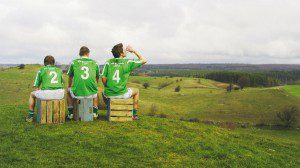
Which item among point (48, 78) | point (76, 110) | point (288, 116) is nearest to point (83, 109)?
point (76, 110)

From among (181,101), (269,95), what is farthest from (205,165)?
(269,95)

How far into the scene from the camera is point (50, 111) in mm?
13016

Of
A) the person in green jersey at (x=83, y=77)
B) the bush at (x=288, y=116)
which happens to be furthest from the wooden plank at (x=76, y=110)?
the bush at (x=288, y=116)

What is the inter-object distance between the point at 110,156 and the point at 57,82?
16.2 feet

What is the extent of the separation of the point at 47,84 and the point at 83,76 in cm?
164

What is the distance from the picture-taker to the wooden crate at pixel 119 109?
1409 cm

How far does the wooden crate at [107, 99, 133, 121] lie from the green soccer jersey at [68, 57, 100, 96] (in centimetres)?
119

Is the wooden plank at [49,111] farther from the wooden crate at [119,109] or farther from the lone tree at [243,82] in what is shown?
the lone tree at [243,82]

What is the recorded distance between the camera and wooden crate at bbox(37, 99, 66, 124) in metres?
12.8

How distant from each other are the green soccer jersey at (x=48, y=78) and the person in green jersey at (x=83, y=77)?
0.72m

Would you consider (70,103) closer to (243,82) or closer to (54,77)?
(54,77)

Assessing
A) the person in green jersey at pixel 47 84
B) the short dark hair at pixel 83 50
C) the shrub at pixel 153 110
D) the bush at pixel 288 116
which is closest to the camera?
the person in green jersey at pixel 47 84

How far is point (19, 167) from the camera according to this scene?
8.76 metres

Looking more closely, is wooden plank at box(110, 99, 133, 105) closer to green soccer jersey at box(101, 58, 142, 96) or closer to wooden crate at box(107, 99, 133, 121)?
wooden crate at box(107, 99, 133, 121)
